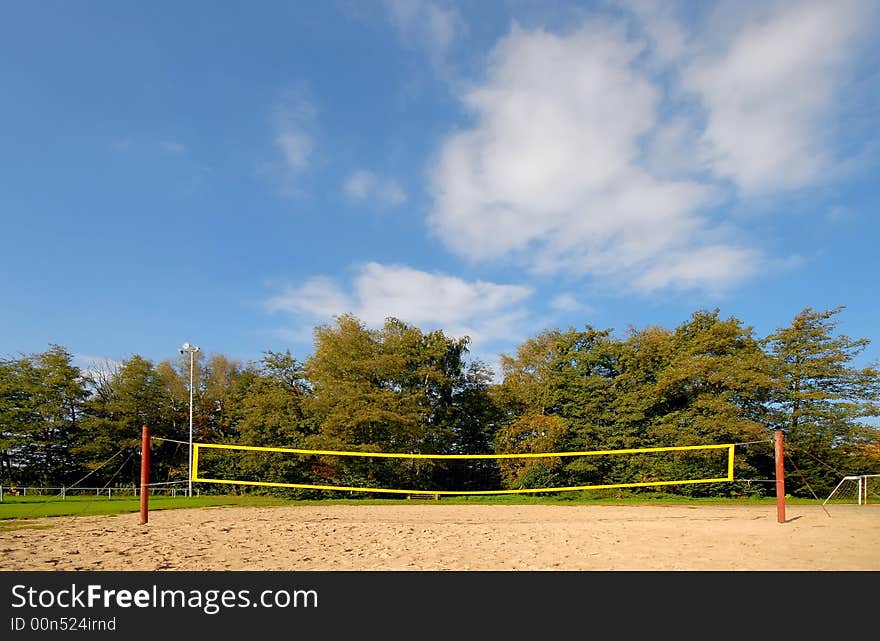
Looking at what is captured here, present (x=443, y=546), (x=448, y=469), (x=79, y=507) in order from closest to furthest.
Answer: (x=443, y=546)
(x=79, y=507)
(x=448, y=469)

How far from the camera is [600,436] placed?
99.1 ft

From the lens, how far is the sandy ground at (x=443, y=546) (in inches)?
258

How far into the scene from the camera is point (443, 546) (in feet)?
27.1

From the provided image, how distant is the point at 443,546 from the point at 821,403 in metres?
26.8

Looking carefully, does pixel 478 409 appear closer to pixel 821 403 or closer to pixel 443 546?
pixel 821 403

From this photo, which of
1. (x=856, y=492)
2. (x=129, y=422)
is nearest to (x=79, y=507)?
(x=129, y=422)

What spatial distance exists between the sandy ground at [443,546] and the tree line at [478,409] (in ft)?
53.9

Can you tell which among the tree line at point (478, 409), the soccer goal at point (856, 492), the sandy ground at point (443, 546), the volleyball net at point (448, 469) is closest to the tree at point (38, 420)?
the tree line at point (478, 409)

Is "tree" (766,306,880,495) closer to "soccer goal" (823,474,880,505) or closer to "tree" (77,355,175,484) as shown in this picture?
"soccer goal" (823,474,880,505)
